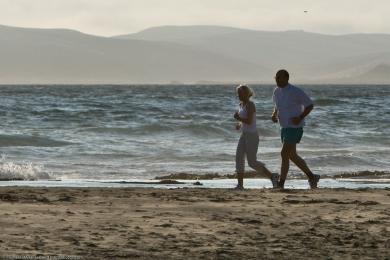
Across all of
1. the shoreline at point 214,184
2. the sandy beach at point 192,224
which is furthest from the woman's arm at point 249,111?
the shoreline at point 214,184

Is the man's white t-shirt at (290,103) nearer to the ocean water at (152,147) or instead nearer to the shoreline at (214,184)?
the shoreline at (214,184)

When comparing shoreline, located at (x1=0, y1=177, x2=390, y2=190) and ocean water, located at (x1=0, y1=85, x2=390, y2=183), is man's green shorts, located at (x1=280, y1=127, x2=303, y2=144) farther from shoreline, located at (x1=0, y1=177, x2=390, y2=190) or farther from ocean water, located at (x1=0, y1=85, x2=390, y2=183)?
ocean water, located at (x1=0, y1=85, x2=390, y2=183)

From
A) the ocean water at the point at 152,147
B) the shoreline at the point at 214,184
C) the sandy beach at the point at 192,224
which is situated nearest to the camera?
the sandy beach at the point at 192,224

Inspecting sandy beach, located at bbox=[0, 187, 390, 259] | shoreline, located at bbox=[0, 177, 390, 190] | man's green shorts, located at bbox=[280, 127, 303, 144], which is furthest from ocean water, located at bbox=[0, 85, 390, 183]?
sandy beach, located at bbox=[0, 187, 390, 259]

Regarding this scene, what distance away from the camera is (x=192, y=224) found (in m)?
7.68

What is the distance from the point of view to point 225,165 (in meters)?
17.0

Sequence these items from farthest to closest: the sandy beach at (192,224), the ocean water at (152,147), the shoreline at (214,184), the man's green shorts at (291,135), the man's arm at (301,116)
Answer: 1. the ocean water at (152,147)
2. the shoreline at (214,184)
3. the man's green shorts at (291,135)
4. the man's arm at (301,116)
5. the sandy beach at (192,224)

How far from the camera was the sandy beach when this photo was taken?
21.6 ft

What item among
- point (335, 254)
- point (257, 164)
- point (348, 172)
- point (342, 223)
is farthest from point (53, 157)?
point (335, 254)

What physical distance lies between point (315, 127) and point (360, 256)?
21145 millimetres

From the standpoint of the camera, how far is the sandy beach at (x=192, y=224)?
21.6 ft

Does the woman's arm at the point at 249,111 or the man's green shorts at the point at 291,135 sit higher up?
the woman's arm at the point at 249,111

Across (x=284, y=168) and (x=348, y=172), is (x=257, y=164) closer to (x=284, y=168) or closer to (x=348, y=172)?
(x=284, y=168)

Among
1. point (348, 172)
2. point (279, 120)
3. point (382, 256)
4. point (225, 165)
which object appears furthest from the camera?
point (225, 165)
